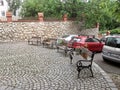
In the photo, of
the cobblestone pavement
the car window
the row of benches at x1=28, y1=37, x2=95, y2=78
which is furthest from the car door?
the cobblestone pavement

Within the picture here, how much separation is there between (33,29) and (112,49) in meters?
17.4

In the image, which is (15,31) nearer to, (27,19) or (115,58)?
(27,19)

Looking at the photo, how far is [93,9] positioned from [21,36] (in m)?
10.2

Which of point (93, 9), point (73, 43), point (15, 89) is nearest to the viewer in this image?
point (15, 89)

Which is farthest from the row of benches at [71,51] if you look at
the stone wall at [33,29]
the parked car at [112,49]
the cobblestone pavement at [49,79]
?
the stone wall at [33,29]

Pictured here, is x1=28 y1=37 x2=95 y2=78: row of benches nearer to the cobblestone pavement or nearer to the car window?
the cobblestone pavement

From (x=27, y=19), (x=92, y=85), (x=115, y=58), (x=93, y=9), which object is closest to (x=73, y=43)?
(x=115, y=58)

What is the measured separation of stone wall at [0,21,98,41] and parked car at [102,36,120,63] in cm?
1605

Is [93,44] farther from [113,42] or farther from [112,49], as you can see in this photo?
[112,49]

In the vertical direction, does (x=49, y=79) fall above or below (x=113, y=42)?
below

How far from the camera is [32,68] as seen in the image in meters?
11.0

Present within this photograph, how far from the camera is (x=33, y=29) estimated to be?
28.9m

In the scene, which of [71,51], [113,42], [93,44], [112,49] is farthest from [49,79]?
[93,44]

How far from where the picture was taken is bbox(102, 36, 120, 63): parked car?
1228 cm
